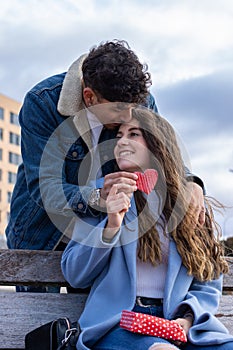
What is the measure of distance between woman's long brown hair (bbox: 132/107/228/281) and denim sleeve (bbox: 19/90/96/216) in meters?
0.33

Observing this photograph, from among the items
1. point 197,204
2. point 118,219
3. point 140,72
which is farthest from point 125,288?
point 140,72

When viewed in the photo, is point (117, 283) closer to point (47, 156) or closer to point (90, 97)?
point (47, 156)

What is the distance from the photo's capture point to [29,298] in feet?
12.3

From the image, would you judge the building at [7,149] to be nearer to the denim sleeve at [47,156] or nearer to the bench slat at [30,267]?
the denim sleeve at [47,156]

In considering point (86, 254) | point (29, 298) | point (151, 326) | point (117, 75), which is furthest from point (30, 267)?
point (117, 75)

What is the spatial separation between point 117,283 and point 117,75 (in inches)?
40.1

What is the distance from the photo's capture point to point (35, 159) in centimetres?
382

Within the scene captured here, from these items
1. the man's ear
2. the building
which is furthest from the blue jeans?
the building

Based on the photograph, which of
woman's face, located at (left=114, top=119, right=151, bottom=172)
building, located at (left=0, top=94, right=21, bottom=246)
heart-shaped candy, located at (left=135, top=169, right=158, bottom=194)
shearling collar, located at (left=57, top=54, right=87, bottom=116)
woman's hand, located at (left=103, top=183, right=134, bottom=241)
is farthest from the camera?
building, located at (left=0, top=94, right=21, bottom=246)

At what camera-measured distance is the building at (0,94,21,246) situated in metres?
73.6

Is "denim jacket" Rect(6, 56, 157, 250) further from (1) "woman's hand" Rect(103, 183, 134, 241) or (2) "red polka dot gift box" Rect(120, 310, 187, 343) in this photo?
(2) "red polka dot gift box" Rect(120, 310, 187, 343)

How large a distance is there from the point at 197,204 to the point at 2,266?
3.36 ft

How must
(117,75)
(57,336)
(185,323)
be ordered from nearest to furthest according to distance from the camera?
(57,336), (185,323), (117,75)

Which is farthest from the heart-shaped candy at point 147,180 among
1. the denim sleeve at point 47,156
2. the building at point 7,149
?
the building at point 7,149
